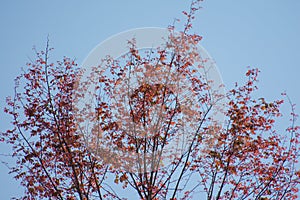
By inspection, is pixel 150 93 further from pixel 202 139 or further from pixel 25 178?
pixel 25 178

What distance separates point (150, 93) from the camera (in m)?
8.25

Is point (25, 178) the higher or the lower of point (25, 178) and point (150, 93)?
the lower

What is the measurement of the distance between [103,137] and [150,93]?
1.20 meters

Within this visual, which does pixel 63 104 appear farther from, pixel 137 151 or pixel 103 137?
pixel 137 151

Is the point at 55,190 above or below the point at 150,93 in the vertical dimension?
below

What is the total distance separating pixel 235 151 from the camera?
26.9ft

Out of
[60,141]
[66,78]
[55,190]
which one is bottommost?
[55,190]

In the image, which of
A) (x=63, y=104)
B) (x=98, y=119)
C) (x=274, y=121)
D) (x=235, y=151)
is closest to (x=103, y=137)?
(x=98, y=119)

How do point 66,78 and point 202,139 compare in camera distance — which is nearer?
point 202,139

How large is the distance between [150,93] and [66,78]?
6.09ft

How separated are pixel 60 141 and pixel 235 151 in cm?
324

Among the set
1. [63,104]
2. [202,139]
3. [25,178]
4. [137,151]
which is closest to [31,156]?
[25,178]

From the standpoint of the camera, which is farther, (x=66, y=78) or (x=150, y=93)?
(x=66, y=78)

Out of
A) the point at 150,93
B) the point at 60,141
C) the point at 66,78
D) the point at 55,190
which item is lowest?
the point at 55,190
